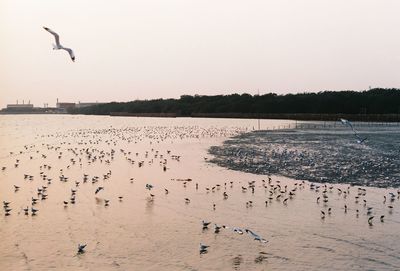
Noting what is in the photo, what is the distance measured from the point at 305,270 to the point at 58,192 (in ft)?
46.3

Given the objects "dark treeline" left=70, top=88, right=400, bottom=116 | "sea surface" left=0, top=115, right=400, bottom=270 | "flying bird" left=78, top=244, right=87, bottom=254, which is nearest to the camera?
"sea surface" left=0, top=115, right=400, bottom=270

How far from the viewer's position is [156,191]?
23891 millimetres

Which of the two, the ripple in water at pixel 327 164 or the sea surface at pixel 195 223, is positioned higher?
the ripple in water at pixel 327 164

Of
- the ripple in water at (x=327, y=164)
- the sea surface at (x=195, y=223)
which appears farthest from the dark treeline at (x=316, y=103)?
the sea surface at (x=195, y=223)

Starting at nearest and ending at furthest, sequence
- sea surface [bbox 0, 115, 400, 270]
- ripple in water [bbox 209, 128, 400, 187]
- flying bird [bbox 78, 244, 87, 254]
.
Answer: sea surface [bbox 0, 115, 400, 270], flying bird [bbox 78, 244, 87, 254], ripple in water [bbox 209, 128, 400, 187]

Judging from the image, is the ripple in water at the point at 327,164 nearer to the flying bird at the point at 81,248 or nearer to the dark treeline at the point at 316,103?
the flying bird at the point at 81,248

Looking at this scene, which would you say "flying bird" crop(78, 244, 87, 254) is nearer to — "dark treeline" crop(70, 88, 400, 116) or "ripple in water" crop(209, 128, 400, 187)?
"ripple in water" crop(209, 128, 400, 187)

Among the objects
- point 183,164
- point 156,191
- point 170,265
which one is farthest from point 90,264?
point 183,164

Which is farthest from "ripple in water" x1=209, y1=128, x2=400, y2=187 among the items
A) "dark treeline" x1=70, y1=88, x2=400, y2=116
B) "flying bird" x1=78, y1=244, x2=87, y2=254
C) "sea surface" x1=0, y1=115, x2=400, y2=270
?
"dark treeline" x1=70, y1=88, x2=400, y2=116

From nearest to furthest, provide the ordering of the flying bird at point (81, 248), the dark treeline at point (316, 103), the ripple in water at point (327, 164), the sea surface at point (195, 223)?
the sea surface at point (195, 223) < the flying bird at point (81, 248) < the ripple in water at point (327, 164) < the dark treeline at point (316, 103)

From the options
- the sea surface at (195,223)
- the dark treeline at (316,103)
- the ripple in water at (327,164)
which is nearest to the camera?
the sea surface at (195,223)

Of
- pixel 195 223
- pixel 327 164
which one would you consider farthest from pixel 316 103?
pixel 195 223

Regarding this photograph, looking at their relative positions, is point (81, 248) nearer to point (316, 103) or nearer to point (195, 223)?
point (195, 223)

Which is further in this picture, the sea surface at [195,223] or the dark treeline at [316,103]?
the dark treeline at [316,103]
